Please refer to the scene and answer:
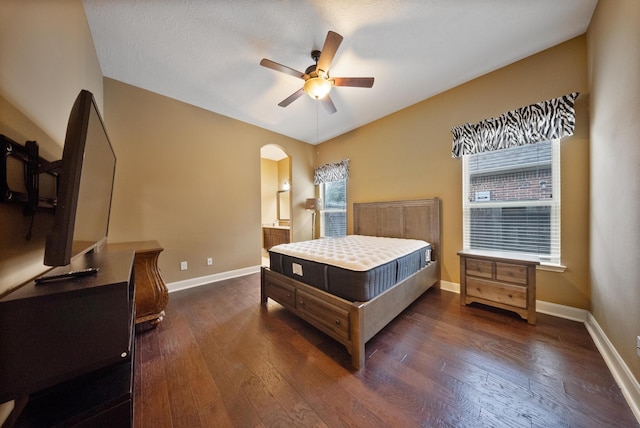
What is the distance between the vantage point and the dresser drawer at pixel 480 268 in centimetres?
224

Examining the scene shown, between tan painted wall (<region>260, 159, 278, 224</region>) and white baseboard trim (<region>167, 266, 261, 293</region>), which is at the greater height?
tan painted wall (<region>260, 159, 278, 224</region>)

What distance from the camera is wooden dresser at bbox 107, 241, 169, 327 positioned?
1987 millimetres

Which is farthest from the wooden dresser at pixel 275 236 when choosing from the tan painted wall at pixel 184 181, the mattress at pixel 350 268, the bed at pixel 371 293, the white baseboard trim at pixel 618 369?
the white baseboard trim at pixel 618 369

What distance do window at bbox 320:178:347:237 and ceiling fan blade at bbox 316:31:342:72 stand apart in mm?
2499

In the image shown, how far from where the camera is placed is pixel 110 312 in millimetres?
798

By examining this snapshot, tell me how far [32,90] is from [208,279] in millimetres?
2847

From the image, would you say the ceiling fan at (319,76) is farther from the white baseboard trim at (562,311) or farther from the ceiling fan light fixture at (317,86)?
the white baseboard trim at (562,311)

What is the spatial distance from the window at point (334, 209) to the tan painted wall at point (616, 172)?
319 cm

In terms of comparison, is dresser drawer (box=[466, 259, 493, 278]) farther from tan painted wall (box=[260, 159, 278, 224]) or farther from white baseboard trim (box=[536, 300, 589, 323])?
tan painted wall (box=[260, 159, 278, 224])

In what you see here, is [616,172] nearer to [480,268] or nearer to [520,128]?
[520,128]

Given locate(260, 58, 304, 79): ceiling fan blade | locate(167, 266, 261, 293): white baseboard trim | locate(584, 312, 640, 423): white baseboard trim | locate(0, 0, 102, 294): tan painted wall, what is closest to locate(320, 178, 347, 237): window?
locate(167, 266, 261, 293): white baseboard trim

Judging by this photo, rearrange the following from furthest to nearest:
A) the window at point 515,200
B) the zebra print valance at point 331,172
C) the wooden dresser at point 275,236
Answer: the wooden dresser at point 275,236
the zebra print valance at point 331,172
the window at point 515,200

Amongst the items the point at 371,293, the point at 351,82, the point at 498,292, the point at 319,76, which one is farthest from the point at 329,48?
the point at 498,292

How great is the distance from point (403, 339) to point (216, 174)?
11.1 ft
